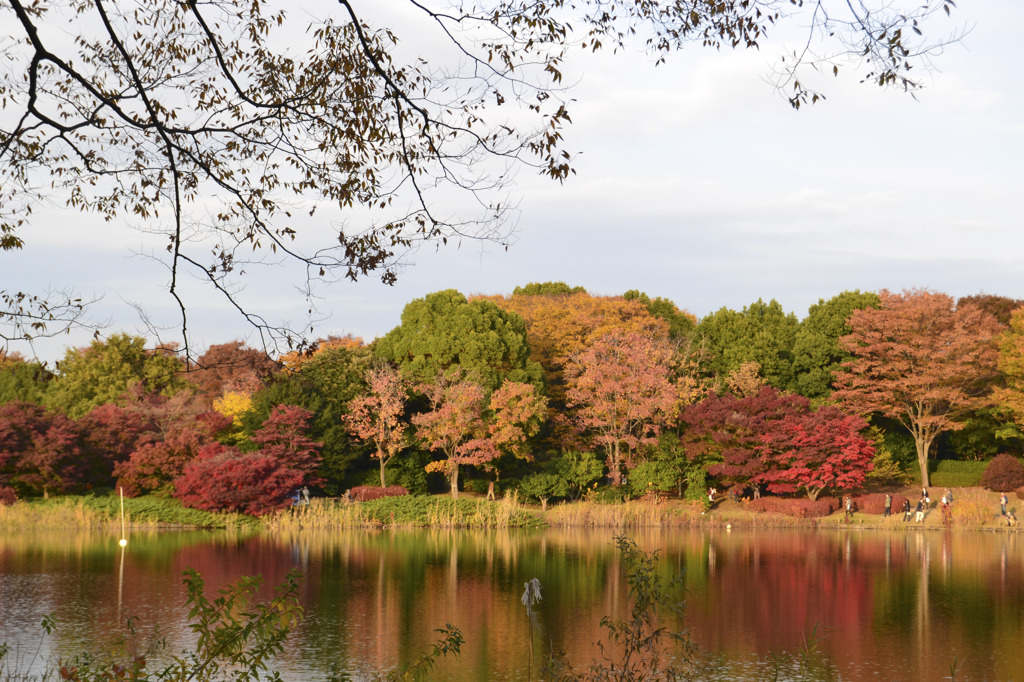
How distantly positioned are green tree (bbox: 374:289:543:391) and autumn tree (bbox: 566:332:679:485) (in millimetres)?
2660

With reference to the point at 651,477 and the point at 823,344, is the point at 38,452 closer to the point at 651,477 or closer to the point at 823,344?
the point at 651,477

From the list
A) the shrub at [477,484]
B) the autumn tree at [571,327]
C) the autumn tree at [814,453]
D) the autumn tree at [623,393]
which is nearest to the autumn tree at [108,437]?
the shrub at [477,484]

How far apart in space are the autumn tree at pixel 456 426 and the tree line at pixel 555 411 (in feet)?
0.29

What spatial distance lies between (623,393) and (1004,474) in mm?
15281

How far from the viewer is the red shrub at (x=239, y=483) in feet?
111

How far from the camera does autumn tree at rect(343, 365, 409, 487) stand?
37594 mm

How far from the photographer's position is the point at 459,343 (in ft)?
131

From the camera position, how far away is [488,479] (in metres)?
39.9

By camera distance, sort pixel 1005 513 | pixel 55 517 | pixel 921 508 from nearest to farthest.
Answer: pixel 55 517 → pixel 1005 513 → pixel 921 508

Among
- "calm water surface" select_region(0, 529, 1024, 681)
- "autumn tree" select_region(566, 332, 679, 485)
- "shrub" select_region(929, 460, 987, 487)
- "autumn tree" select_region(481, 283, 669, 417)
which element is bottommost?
"calm water surface" select_region(0, 529, 1024, 681)

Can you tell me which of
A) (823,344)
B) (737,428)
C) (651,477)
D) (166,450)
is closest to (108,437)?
(166,450)

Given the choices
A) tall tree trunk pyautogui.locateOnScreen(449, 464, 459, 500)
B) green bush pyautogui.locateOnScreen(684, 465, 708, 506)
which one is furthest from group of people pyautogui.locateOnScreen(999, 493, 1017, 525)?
tall tree trunk pyautogui.locateOnScreen(449, 464, 459, 500)

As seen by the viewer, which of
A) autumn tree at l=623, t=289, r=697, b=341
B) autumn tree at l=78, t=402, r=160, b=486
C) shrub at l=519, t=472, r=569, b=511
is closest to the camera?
shrub at l=519, t=472, r=569, b=511

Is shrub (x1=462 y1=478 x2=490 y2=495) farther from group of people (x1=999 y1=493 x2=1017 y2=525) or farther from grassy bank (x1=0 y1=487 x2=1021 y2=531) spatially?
group of people (x1=999 y1=493 x2=1017 y2=525)
